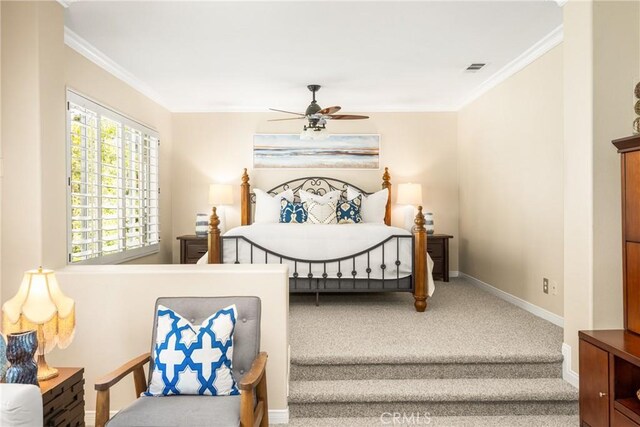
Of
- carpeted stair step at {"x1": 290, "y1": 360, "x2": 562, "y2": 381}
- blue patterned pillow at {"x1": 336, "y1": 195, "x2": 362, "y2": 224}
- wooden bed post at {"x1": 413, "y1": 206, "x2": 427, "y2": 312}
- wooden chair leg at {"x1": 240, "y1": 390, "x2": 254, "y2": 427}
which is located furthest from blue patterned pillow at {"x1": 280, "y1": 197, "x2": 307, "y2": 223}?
wooden chair leg at {"x1": 240, "y1": 390, "x2": 254, "y2": 427}

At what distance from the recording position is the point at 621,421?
86.1 inches

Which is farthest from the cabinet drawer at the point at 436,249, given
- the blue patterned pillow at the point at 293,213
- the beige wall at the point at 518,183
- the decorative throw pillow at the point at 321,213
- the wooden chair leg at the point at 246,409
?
the wooden chair leg at the point at 246,409

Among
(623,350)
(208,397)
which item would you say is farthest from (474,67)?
(208,397)

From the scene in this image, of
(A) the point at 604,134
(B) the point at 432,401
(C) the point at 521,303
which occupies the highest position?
(A) the point at 604,134

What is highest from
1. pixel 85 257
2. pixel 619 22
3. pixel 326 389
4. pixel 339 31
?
pixel 339 31

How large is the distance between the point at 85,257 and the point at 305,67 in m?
2.84

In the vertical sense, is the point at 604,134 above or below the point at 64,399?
above

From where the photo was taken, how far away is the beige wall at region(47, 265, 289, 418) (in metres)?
2.67

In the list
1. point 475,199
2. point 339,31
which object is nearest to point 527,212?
point 475,199

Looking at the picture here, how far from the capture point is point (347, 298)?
493 cm

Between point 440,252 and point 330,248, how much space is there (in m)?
2.24

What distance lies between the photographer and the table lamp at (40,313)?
2131 millimetres

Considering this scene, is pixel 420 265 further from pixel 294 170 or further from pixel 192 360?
pixel 294 170

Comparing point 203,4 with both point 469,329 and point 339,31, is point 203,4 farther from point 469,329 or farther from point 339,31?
point 469,329
